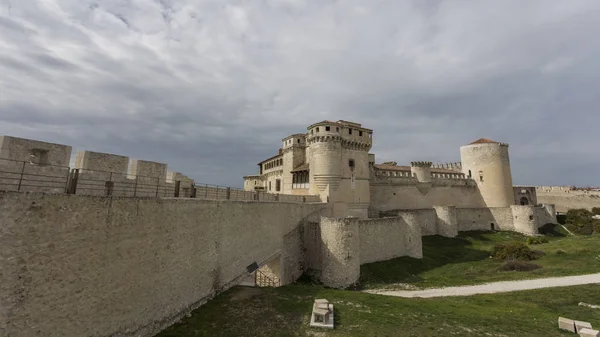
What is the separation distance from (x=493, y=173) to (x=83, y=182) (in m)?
53.4

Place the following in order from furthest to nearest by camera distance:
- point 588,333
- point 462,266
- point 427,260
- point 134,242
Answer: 1. point 427,260
2. point 462,266
3. point 588,333
4. point 134,242

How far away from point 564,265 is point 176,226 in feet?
101

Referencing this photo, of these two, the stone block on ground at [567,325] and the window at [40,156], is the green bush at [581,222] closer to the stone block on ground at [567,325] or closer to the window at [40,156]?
the stone block on ground at [567,325]

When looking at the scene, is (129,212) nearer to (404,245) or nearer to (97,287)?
(97,287)

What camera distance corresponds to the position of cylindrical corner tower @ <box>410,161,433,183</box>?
143ft

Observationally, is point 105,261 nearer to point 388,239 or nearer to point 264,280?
point 264,280

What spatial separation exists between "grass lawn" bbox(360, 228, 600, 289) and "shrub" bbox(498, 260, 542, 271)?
533 mm

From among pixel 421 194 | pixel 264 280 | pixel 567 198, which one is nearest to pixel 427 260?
pixel 264 280

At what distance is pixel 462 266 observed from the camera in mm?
26578

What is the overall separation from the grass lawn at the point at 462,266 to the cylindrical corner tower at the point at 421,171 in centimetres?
1186

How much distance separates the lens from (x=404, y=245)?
28.7 meters

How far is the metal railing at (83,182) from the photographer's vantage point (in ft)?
22.9

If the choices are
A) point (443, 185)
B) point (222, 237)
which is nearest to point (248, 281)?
point (222, 237)

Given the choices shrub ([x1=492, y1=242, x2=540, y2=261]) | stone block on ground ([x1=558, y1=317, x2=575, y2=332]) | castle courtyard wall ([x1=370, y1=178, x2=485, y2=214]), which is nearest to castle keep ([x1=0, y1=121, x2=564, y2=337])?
shrub ([x1=492, y1=242, x2=540, y2=261])
